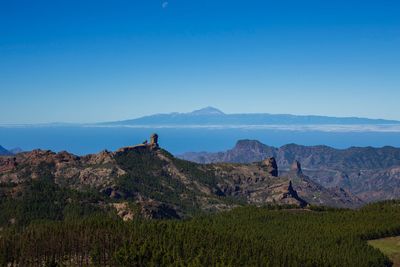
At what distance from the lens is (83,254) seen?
15950cm

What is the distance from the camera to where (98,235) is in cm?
17300

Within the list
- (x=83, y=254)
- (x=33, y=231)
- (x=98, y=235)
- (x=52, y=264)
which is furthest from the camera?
(x=33, y=231)

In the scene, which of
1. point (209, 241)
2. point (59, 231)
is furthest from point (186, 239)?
point (59, 231)

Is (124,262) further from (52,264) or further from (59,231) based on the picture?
(59,231)

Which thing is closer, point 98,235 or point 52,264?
point 52,264

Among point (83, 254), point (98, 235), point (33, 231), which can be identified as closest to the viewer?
point (83, 254)

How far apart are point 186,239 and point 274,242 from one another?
37.1 metres

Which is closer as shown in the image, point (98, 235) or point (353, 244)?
point (98, 235)

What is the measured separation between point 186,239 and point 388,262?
75.3 metres

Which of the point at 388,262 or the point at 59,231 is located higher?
A: the point at 59,231

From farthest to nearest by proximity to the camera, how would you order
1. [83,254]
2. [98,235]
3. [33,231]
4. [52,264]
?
[33,231] < [98,235] < [83,254] < [52,264]

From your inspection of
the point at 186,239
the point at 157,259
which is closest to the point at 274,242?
the point at 186,239

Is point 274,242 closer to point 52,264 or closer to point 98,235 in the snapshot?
point 98,235

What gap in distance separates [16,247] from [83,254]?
80.2 ft
